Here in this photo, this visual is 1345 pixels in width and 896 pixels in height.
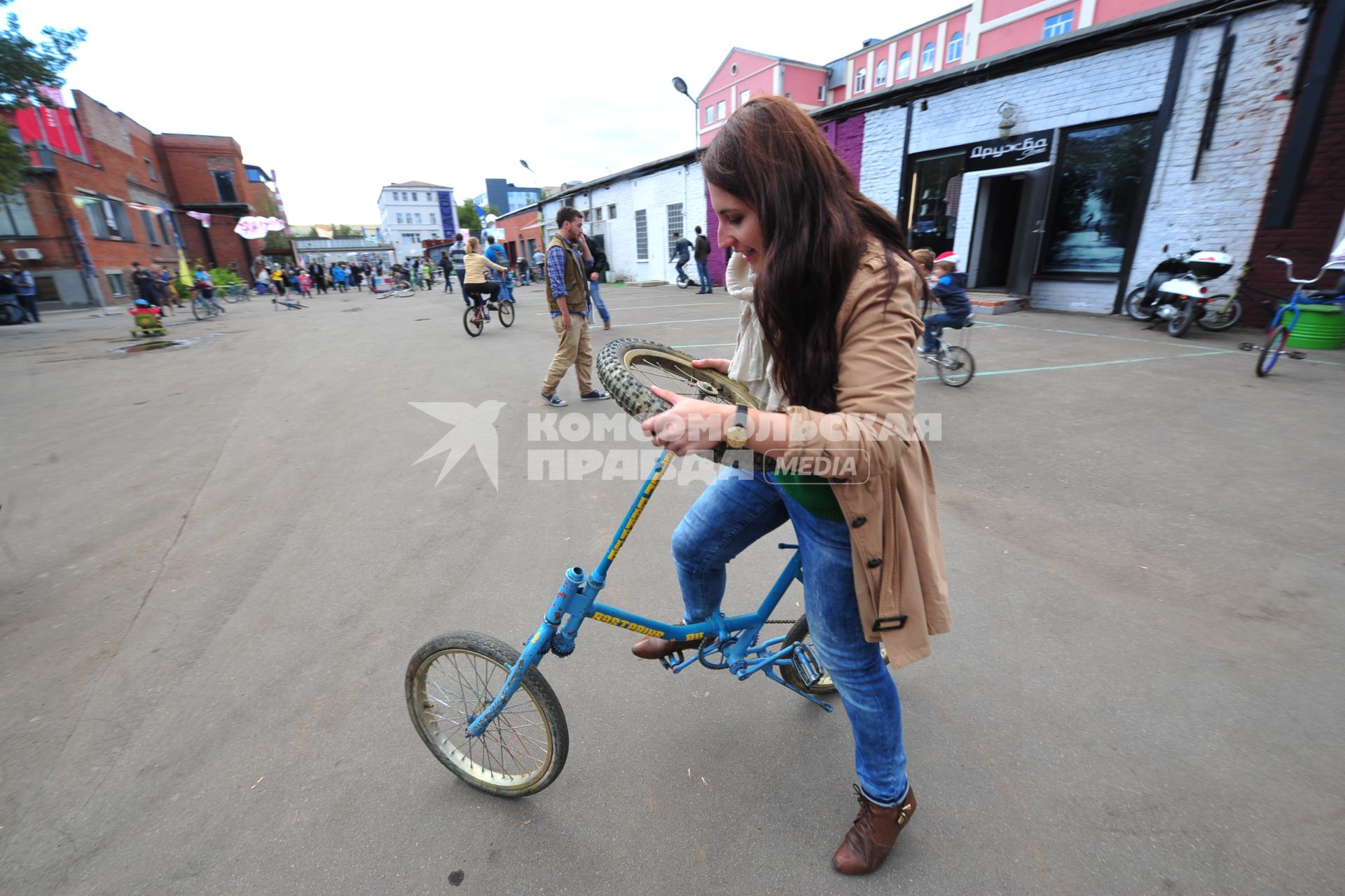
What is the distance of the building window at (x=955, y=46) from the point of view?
34.8 m

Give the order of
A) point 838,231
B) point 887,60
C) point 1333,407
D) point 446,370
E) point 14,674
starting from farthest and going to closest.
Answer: point 887,60, point 446,370, point 1333,407, point 14,674, point 838,231

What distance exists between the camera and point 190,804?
2.00 metres

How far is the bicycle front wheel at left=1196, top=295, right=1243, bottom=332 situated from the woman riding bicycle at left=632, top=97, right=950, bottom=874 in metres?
11.0

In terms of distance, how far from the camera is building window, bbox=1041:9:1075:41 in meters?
28.0

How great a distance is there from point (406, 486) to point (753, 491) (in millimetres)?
3600

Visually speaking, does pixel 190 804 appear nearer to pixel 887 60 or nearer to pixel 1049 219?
pixel 1049 219

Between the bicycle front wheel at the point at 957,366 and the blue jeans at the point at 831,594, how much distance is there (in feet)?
18.6

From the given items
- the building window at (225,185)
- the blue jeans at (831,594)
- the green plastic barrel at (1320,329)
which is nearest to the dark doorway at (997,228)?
the green plastic barrel at (1320,329)

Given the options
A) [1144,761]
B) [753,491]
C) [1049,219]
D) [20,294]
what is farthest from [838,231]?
[20,294]

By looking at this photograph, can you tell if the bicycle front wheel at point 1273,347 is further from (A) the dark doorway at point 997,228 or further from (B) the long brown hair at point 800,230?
(B) the long brown hair at point 800,230

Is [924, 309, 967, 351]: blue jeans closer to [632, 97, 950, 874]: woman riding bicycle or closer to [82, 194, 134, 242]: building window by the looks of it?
[632, 97, 950, 874]: woman riding bicycle

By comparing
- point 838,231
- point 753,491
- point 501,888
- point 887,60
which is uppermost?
point 887,60

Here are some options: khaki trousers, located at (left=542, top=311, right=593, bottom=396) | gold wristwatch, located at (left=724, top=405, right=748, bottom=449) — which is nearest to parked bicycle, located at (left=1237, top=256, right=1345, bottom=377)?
khaki trousers, located at (left=542, top=311, right=593, bottom=396)
